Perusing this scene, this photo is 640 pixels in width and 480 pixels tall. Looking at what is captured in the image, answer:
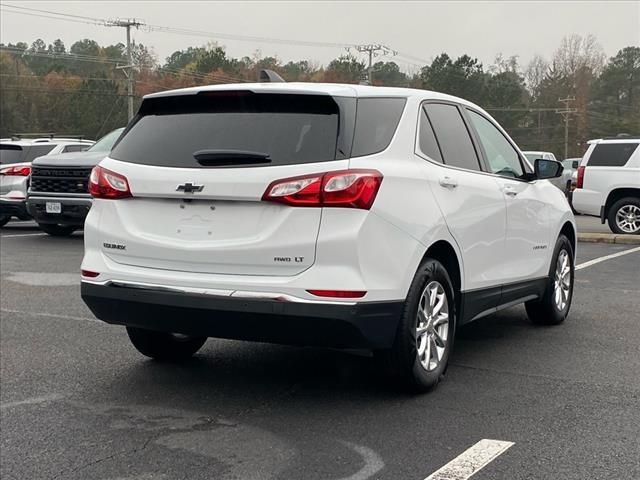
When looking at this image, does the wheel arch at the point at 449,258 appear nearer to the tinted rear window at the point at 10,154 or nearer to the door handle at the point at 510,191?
the door handle at the point at 510,191

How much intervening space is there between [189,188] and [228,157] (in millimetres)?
272

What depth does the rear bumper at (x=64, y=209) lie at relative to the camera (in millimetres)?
12617

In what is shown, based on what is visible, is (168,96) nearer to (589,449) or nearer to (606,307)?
(589,449)

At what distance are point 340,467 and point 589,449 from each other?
1.21m

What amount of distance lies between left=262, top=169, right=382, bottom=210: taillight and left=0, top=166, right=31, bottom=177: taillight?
12.0 metres

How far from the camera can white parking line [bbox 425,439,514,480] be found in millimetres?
3604

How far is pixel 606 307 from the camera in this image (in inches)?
303

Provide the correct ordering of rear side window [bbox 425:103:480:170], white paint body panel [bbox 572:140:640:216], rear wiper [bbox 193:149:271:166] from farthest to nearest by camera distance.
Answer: white paint body panel [bbox 572:140:640:216] < rear side window [bbox 425:103:480:170] < rear wiper [bbox 193:149:271:166]

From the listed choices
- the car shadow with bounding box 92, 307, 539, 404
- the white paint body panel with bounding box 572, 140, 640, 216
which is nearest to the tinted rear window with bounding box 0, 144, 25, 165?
the white paint body panel with bounding box 572, 140, 640, 216

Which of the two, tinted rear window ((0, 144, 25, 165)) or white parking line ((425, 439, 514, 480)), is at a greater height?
tinted rear window ((0, 144, 25, 165))

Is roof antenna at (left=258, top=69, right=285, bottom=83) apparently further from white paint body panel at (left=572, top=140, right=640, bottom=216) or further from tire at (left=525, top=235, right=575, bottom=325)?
white paint body panel at (left=572, top=140, right=640, bottom=216)

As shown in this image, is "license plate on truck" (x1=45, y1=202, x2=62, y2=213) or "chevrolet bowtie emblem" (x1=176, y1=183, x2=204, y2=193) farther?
"license plate on truck" (x1=45, y1=202, x2=62, y2=213)

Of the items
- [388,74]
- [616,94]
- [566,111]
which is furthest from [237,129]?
[616,94]

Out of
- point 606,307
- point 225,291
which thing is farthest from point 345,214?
point 606,307
